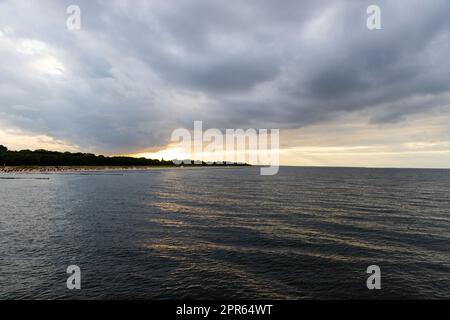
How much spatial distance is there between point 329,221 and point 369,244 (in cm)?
1231

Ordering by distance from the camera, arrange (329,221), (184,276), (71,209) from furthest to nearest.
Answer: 1. (71,209)
2. (329,221)
3. (184,276)

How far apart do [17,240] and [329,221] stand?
4434cm

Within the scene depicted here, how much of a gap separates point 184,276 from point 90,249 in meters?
13.5

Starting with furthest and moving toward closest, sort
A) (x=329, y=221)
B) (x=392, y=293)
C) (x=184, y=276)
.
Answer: (x=329, y=221)
(x=184, y=276)
(x=392, y=293)

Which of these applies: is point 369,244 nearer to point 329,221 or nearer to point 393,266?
point 393,266

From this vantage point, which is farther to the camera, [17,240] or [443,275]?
[17,240]

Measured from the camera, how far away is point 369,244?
3303cm
